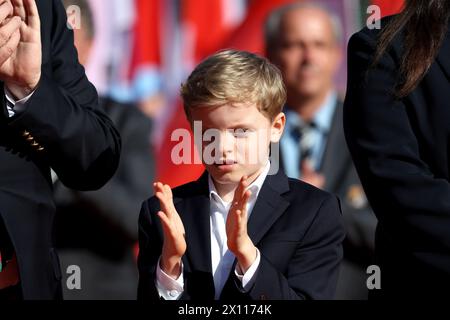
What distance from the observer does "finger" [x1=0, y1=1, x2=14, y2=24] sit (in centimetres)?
233

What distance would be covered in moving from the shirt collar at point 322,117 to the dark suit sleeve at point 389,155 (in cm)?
259

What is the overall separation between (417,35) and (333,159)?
8.44 feet

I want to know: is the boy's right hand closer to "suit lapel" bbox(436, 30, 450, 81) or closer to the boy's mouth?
the boy's mouth

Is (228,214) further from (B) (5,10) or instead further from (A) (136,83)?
(A) (136,83)

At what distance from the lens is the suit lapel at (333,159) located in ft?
15.8

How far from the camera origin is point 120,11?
564cm

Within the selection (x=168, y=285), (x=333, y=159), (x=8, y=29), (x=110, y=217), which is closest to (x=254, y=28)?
(x=333, y=159)

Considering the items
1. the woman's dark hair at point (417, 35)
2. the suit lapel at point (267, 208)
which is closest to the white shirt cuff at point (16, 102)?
the suit lapel at point (267, 208)

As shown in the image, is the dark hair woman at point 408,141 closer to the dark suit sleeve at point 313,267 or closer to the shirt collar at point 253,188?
the dark suit sleeve at point 313,267

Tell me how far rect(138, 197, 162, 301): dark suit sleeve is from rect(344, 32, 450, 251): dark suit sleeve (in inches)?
21.2

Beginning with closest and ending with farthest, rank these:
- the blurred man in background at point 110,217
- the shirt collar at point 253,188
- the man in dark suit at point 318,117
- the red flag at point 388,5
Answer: the shirt collar at point 253,188, the man in dark suit at point 318,117, the blurred man in background at point 110,217, the red flag at point 388,5

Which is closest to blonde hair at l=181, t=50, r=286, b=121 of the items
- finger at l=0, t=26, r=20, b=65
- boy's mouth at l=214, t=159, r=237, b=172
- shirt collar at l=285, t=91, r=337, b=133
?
boy's mouth at l=214, t=159, r=237, b=172

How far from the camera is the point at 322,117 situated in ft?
16.4
